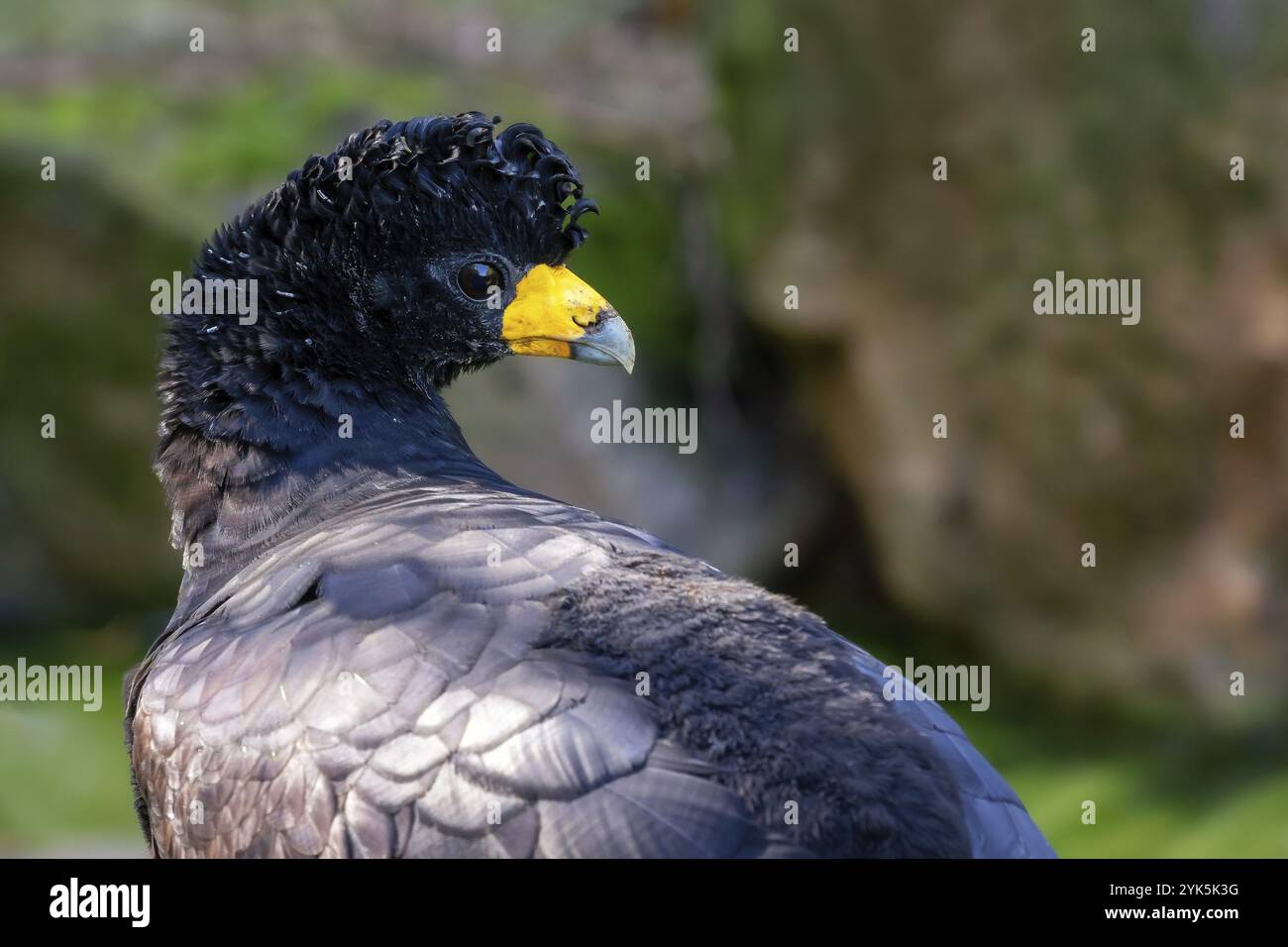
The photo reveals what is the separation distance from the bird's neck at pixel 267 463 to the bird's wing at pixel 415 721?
278 mm

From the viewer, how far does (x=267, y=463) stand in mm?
3664

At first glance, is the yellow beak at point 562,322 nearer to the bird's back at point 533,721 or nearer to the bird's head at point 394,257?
the bird's head at point 394,257

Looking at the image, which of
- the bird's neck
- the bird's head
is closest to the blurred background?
the bird's neck

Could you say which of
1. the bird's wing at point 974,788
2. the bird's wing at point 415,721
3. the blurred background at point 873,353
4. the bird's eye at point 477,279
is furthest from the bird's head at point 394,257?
the blurred background at point 873,353

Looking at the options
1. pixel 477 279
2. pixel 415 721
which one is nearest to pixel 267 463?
pixel 477 279

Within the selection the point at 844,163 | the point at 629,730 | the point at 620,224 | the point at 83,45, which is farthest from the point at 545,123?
the point at 629,730

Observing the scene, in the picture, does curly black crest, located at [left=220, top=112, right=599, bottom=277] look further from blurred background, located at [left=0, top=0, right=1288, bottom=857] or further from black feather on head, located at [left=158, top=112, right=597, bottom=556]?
blurred background, located at [left=0, top=0, right=1288, bottom=857]

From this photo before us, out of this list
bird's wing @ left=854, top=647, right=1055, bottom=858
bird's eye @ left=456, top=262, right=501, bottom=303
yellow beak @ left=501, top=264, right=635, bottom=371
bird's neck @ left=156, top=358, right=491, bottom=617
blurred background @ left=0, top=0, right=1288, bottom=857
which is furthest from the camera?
blurred background @ left=0, top=0, right=1288, bottom=857

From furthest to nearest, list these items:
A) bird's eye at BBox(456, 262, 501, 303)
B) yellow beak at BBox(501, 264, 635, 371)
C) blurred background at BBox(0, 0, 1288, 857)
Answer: blurred background at BBox(0, 0, 1288, 857) → yellow beak at BBox(501, 264, 635, 371) → bird's eye at BBox(456, 262, 501, 303)

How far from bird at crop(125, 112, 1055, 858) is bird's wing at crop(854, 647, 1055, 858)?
0.4 inches

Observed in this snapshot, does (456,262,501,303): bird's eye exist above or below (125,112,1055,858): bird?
above

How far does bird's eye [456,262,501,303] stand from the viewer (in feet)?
12.6

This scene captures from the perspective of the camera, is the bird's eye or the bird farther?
the bird's eye

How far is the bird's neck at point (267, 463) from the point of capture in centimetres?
365
